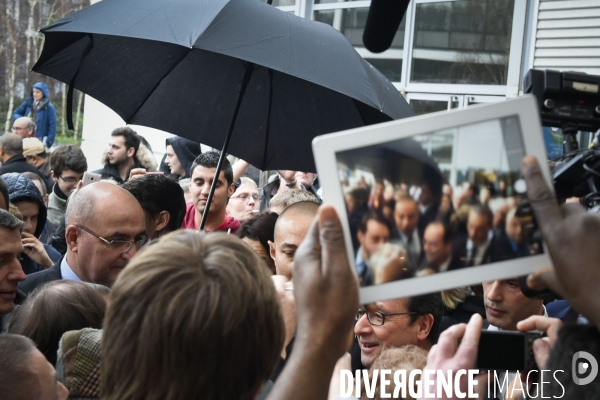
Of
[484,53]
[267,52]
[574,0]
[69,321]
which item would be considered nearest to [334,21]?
[484,53]

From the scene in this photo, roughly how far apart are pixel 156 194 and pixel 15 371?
9.43 ft

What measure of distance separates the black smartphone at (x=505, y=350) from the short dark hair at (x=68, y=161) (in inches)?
233

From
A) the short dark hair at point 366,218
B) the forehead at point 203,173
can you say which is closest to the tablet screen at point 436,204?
the short dark hair at point 366,218

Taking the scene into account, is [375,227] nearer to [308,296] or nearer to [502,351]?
[308,296]

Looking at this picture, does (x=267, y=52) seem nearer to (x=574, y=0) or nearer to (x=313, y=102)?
(x=313, y=102)

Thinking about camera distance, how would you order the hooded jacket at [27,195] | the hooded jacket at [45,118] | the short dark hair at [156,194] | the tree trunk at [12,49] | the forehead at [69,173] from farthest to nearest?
the tree trunk at [12,49] < the hooded jacket at [45,118] < the forehead at [69,173] < the hooded jacket at [27,195] < the short dark hair at [156,194]

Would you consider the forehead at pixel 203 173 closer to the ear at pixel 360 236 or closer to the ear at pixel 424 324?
the ear at pixel 424 324

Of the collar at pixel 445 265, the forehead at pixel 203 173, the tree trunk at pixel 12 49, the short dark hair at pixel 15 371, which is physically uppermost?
the collar at pixel 445 265

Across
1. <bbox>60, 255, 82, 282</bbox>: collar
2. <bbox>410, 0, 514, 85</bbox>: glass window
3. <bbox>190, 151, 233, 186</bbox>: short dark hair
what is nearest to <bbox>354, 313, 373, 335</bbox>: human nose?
<bbox>60, 255, 82, 282</bbox>: collar

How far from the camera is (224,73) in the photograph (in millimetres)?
4301

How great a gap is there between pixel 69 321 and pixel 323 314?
131 cm

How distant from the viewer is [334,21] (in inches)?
458

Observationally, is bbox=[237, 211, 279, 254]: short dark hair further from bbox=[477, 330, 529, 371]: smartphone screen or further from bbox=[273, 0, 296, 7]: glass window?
bbox=[273, 0, 296, 7]: glass window

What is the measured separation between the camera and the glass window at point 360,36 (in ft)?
34.8
